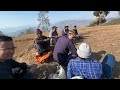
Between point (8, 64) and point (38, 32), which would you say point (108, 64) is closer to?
point (38, 32)

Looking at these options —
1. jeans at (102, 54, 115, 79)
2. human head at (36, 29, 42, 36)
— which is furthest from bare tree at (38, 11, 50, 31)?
jeans at (102, 54, 115, 79)

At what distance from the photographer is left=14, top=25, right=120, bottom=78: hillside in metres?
4.59

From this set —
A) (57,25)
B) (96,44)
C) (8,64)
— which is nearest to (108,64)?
(96,44)

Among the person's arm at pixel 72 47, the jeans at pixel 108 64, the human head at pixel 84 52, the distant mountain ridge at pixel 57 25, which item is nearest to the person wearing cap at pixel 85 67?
the human head at pixel 84 52

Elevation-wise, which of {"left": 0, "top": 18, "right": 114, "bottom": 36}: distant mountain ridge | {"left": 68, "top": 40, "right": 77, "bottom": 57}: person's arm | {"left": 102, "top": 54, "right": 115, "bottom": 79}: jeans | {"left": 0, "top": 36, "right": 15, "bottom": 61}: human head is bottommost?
{"left": 102, "top": 54, "right": 115, "bottom": 79}: jeans

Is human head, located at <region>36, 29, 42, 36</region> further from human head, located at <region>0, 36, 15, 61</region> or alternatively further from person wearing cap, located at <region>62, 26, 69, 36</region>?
human head, located at <region>0, 36, 15, 61</region>

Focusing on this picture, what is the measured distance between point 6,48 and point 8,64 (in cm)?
23

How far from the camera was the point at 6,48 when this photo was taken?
3844mm
